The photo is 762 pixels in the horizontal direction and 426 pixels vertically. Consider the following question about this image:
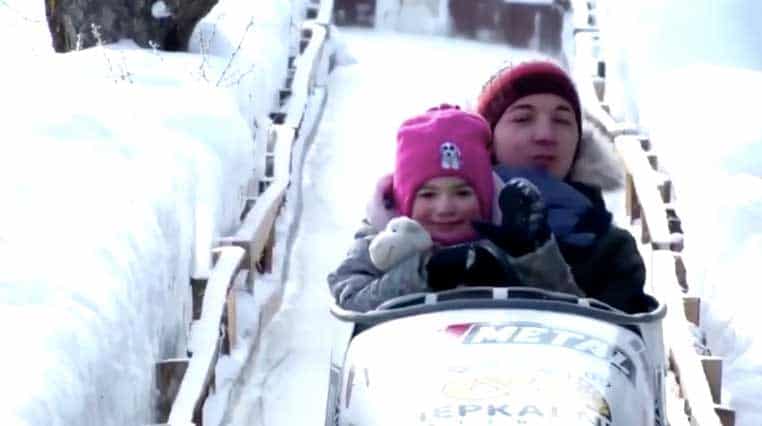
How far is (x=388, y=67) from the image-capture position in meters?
14.8

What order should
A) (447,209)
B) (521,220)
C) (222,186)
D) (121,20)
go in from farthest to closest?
(121,20), (222,186), (447,209), (521,220)

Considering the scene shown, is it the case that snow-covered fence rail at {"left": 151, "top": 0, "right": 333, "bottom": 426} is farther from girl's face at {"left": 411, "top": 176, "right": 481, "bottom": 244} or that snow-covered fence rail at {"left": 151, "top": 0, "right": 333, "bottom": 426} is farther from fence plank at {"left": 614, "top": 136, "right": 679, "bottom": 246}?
fence plank at {"left": 614, "top": 136, "right": 679, "bottom": 246}

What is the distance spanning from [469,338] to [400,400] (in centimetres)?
28

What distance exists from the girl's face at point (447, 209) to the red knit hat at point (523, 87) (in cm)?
84

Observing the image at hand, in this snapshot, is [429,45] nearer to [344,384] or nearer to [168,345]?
[168,345]

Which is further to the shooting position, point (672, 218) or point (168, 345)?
point (672, 218)

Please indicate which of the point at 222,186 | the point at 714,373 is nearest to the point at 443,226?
the point at 714,373

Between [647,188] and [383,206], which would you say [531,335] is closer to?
[383,206]

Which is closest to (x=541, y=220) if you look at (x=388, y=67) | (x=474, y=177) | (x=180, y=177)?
(x=474, y=177)

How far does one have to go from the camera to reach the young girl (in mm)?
4691

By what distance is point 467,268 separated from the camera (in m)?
4.75

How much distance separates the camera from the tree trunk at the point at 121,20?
1060 centimetres

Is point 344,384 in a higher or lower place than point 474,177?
lower

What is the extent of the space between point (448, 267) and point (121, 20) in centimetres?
633
